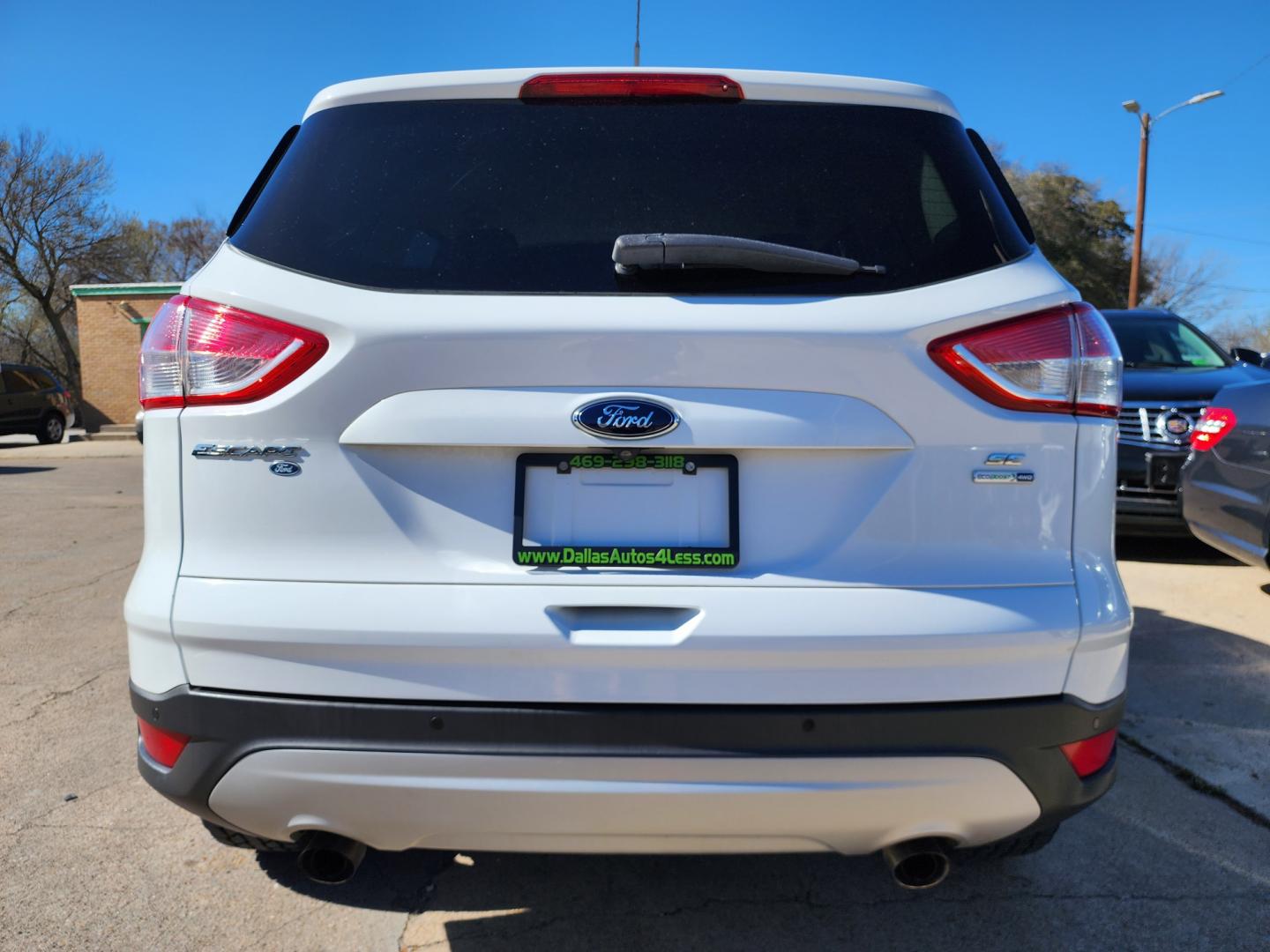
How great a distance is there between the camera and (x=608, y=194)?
6.54 feet

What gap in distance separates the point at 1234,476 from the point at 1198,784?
2.65m

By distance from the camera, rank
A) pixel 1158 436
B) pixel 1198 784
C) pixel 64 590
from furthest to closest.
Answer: pixel 1158 436 < pixel 64 590 < pixel 1198 784

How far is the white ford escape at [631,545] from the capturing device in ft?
5.80

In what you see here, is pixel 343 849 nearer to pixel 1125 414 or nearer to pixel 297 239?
pixel 297 239

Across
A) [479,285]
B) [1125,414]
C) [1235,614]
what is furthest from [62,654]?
[1125,414]

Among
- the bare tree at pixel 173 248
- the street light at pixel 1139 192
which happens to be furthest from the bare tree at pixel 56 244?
the street light at pixel 1139 192

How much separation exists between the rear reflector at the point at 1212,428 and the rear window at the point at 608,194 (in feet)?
13.6

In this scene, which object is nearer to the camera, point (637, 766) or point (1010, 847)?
point (637, 766)

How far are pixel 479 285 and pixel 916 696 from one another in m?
1.12

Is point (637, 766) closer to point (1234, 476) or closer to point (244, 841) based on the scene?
point (244, 841)

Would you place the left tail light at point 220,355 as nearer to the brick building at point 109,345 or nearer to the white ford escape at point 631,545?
the white ford escape at point 631,545

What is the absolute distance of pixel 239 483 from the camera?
1.86 metres

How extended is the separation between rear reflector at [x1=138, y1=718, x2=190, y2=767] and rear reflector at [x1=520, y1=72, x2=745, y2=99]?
1.49m

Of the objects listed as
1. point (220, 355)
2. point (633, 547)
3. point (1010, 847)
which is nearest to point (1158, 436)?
point (1010, 847)
